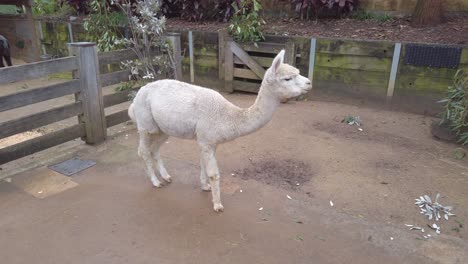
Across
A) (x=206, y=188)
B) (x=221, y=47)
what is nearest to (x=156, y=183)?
(x=206, y=188)

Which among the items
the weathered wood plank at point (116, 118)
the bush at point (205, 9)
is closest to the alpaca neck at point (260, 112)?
the weathered wood plank at point (116, 118)

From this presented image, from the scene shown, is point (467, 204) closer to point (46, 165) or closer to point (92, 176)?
point (92, 176)

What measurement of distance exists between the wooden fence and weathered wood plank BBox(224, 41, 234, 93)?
8.71 feet

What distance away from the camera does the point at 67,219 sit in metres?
3.54

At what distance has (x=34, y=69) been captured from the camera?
443 cm

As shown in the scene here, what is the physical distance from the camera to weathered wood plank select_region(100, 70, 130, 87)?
540cm

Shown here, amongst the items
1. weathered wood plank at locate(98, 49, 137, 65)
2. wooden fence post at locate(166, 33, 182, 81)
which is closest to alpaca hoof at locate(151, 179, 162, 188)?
weathered wood plank at locate(98, 49, 137, 65)

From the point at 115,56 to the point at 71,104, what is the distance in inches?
42.1

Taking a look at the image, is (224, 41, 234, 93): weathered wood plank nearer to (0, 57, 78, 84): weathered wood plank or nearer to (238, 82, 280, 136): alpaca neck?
(0, 57, 78, 84): weathered wood plank

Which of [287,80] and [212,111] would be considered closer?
[287,80]

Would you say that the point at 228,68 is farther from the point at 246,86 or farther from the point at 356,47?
the point at 356,47

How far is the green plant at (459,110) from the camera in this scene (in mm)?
5117

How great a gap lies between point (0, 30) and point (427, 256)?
13.2 meters

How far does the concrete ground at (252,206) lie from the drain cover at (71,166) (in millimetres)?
113
